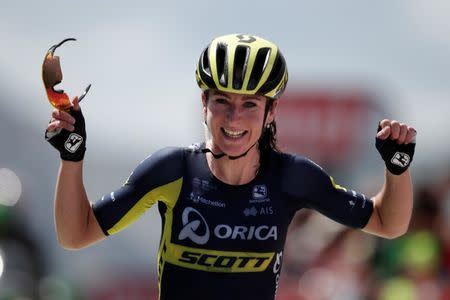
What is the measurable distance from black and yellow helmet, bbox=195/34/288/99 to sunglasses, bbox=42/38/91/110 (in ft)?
2.85

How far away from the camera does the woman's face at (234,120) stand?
19.7ft

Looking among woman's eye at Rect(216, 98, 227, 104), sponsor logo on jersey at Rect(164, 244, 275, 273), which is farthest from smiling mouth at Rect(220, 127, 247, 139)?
sponsor logo on jersey at Rect(164, 244, 275, 273)

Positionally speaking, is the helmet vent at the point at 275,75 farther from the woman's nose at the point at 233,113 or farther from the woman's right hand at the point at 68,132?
the woman's right hand at the point at 68,132

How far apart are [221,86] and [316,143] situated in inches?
563

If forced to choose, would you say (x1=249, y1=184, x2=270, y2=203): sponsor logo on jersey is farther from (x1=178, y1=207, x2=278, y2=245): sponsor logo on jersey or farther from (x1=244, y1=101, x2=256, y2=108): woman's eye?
(x1=244, y1=101, x2=256, y2=108): woman's eye

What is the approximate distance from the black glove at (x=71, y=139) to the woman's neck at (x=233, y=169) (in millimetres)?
822

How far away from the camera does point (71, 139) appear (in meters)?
5.87

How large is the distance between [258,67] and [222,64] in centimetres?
21

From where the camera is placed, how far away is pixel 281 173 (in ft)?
20.8

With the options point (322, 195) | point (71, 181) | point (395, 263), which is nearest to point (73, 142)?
point (71, 181)

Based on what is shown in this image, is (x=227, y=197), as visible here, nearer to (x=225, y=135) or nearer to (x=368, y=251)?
(x=225, y=135)

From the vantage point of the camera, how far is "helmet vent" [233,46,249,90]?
6062 mm

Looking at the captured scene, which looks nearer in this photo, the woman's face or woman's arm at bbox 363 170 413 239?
the woman's face

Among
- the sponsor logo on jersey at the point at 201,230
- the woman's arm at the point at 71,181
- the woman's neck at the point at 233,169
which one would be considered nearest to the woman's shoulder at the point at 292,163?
the woman's neck at the point at 233,169
